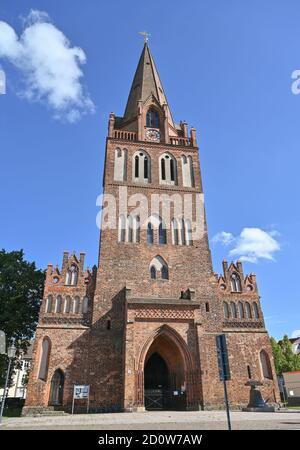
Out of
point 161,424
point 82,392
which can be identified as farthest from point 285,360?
point 161,424

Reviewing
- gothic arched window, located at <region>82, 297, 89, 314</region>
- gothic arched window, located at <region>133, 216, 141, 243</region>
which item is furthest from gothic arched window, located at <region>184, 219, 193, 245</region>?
gothic arched window, located at <region>82, 297, 89, 314</region>

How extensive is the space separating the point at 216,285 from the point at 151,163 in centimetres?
1167

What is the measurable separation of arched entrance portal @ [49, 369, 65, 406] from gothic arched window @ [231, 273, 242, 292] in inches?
519

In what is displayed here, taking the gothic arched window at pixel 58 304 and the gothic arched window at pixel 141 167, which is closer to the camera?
the gothic arched window at pixel 58 304

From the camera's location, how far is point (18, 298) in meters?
25.3

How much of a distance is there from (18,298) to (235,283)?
17012mm

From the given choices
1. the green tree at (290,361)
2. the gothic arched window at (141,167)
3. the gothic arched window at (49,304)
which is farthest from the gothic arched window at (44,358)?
the green tree at (290,361)

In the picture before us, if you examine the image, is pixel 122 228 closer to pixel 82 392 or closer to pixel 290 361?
pixel 82 392

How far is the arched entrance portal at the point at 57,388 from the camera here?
19.0 m

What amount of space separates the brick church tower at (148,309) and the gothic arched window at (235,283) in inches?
3.0

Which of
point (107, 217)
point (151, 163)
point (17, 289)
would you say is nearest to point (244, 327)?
point (107, 217)

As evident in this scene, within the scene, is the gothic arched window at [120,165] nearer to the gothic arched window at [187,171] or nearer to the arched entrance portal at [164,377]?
the gothic arched window at [187,171]

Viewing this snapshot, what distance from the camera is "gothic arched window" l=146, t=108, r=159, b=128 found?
101ft

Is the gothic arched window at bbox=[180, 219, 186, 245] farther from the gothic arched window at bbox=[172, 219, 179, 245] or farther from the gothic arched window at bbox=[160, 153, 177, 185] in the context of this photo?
the gothic arched window at bbox=[160, 153, 177, 185]
